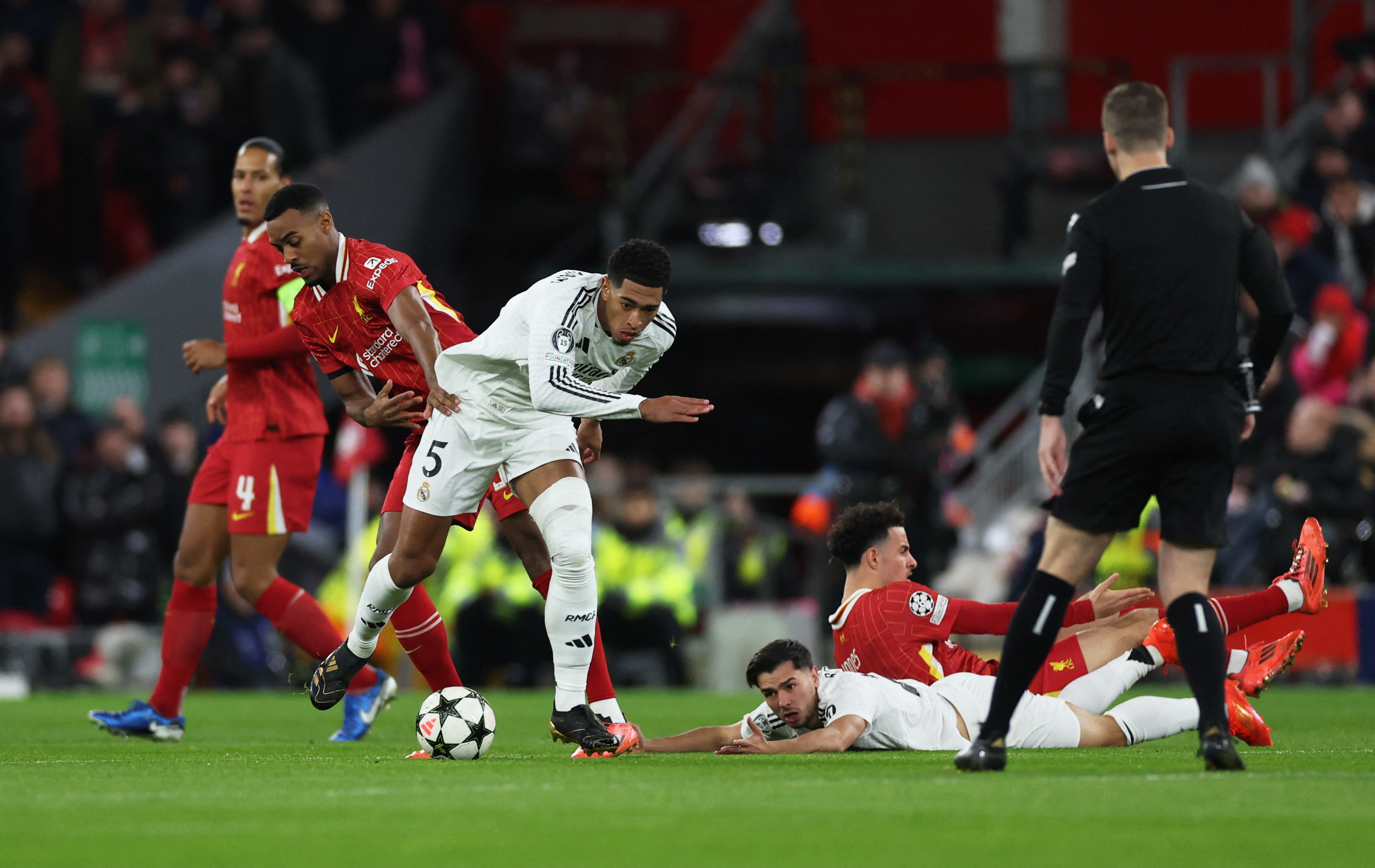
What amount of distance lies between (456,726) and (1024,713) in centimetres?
214

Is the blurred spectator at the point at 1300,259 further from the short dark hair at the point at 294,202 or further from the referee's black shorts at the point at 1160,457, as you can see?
the referee's black shorts at the point at 1160,457

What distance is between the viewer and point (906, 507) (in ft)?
44.7

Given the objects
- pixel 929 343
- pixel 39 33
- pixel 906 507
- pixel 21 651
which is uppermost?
pixel 39 33

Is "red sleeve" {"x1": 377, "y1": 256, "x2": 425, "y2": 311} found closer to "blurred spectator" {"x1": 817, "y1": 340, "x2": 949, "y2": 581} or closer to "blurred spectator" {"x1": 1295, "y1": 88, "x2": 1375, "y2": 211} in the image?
"blurred spectator" {"x1": 817, "y1": 340, "x2": 949, "y2": 581}

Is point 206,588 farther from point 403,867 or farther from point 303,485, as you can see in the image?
point 403,867

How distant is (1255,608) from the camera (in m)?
7.84

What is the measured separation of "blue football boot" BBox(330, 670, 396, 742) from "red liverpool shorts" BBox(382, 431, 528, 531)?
3.62 ft

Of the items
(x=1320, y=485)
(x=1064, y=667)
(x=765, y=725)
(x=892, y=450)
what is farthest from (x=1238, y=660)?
(x=1320, y=485)

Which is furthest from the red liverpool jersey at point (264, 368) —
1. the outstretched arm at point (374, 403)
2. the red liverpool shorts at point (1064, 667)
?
the red liverpool shorts at point (1064, 667)

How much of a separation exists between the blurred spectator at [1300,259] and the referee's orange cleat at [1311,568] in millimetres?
7241

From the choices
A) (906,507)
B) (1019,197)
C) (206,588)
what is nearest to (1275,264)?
(206,588)

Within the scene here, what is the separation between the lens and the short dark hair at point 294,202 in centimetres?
789

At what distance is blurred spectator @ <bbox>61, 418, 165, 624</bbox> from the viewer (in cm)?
1509

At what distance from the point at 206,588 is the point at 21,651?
682cm
